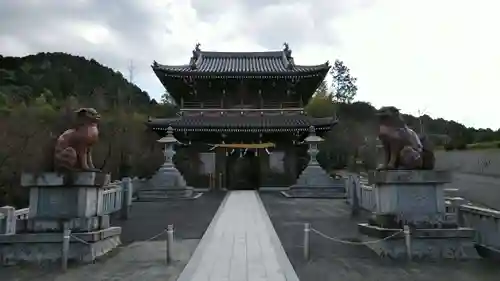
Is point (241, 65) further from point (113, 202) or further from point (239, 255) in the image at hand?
point (239, 255)

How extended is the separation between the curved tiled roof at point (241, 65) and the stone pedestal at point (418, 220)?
61.4 ft

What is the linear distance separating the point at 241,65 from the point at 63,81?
121 feet

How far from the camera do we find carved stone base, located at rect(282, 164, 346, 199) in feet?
76.9

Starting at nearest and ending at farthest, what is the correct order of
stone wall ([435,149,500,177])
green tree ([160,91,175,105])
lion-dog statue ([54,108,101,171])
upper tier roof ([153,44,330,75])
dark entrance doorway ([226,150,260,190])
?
lion-dog statue ([54,108,101,171]) < stone wall ([435,149,500,177]) < upper tier roof ([153,44,330,75]) < dark entrance doorway ([226,150,260,190]) < green tree ([160,91,175,105])

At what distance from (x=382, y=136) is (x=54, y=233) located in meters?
7.12

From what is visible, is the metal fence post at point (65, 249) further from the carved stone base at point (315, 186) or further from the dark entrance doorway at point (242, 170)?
the dark entrance doorway at point (242, 170)

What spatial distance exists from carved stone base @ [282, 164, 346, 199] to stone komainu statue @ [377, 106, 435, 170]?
45.6ft

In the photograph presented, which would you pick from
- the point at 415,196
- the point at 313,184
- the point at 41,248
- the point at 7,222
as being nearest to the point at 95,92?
the point at 313,184

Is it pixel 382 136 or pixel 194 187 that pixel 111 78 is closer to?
pixel 194 187

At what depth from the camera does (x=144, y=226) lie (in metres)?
12.8

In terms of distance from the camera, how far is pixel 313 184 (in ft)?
79.7

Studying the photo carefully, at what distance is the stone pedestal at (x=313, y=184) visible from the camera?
23.5 metres

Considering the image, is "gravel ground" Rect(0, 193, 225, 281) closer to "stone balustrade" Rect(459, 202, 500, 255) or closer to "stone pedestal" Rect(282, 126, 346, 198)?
"stone balustrade" Rect(459, 202, 500, 255)

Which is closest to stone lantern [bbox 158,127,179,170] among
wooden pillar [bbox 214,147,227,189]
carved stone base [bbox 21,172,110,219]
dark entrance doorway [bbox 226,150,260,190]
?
wooden pillar [bbox 214,147,227,189]
